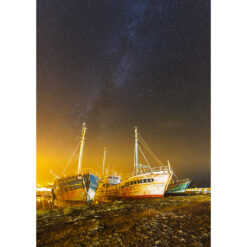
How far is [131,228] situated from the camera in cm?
287

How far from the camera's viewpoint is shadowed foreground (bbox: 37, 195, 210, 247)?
264 cm

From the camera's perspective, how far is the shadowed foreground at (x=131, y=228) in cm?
264

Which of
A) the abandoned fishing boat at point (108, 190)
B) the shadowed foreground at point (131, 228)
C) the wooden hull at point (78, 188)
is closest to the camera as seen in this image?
the shadowed foreground at point (131, 228)

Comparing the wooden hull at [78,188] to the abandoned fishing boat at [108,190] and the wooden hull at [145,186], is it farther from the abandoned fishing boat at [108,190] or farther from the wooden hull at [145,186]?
the wooden hull at [145,186]

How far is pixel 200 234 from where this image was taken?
277cm

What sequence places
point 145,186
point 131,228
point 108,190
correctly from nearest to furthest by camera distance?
point 131,228, point 145,186, point 108,190

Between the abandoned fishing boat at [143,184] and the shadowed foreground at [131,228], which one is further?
the abandoned fishing boat at [143,184]

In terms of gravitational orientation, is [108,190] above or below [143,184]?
below
